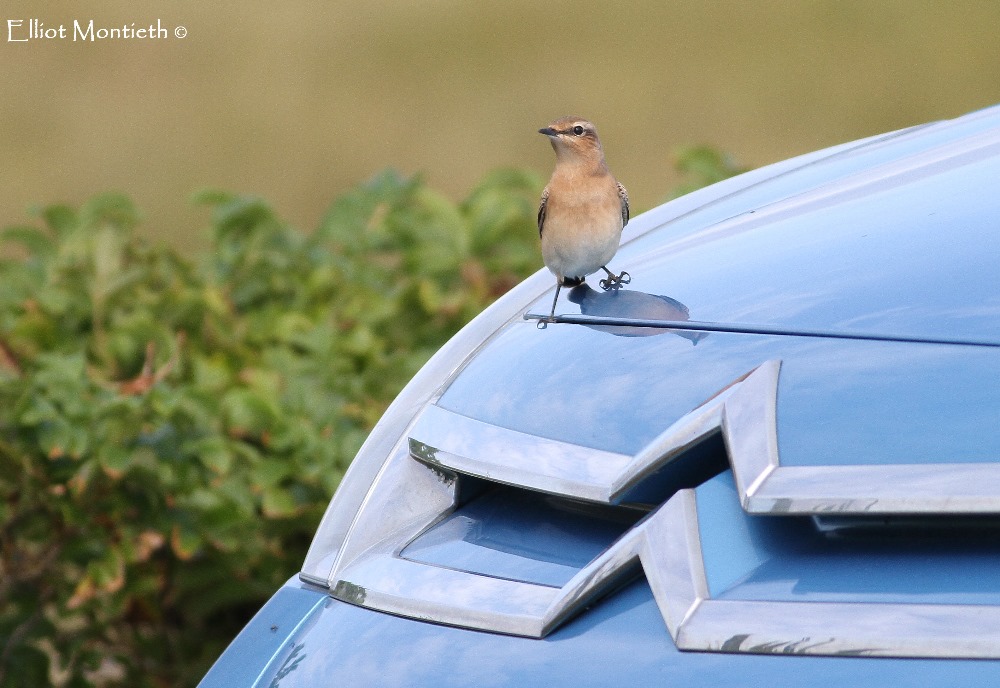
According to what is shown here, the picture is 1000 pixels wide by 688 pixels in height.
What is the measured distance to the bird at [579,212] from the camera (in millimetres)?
2109

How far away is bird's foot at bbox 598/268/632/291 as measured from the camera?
79.6 inches

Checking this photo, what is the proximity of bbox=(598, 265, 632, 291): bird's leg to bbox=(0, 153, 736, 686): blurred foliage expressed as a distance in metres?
1.24

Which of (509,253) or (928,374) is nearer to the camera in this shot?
(928,374)

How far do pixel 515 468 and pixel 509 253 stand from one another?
240cm

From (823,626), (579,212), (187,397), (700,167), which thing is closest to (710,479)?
(823,626)

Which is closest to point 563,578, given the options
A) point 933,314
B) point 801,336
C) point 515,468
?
point 515,468

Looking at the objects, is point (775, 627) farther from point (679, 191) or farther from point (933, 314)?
point (679, 191)

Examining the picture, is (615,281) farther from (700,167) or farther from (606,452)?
(700,167)

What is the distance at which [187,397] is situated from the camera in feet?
10.0

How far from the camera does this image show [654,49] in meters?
11.6

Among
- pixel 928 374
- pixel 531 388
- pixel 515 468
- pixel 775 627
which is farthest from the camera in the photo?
pixel 531 388

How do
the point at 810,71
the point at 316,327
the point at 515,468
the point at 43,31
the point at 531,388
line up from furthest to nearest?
1. the point at 810,71
2. the point at 43,31
3. the point at 316,327
4. the point at 531,388
5. the point at 515,468

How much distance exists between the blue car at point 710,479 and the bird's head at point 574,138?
326 millimetres

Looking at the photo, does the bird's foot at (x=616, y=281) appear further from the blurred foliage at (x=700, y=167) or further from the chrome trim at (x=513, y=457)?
the blurred foliage at (x=700, y=167)
